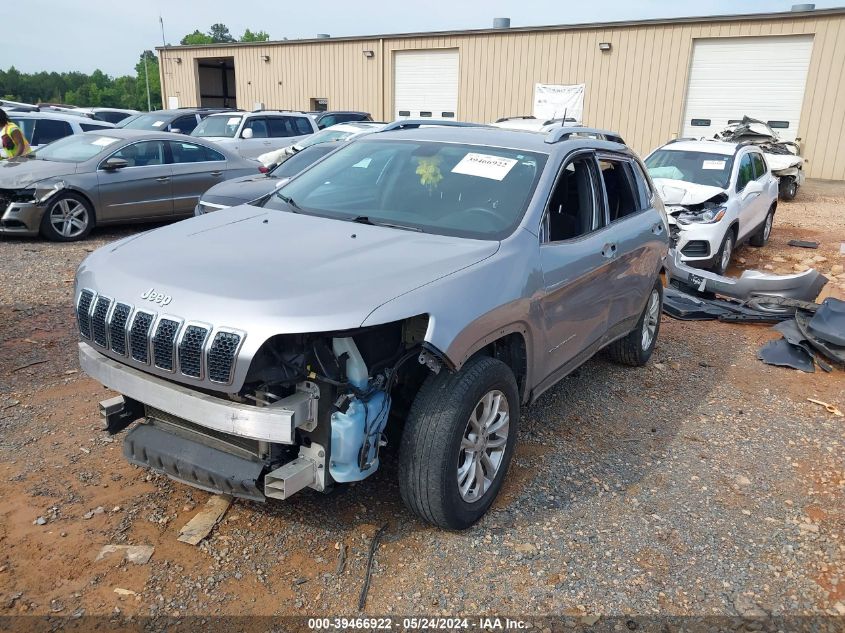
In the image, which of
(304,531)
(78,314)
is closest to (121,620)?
(304,531)

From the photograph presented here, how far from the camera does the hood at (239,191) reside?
810 centimetres

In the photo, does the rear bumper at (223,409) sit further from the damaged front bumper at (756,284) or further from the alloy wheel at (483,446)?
the damaged front bumper at (756,284)

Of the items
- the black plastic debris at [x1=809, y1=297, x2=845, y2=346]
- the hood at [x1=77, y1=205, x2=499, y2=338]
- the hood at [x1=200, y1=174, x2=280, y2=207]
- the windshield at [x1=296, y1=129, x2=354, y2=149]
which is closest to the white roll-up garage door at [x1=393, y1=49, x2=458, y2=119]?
the windshield at [x1=296, y1=129, x2=354, y2=149]

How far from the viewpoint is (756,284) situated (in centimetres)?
770

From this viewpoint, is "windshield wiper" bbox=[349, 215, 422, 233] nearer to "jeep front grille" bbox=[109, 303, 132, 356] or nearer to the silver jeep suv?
the silver jeep suv

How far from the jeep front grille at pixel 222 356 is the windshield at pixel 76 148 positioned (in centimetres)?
832

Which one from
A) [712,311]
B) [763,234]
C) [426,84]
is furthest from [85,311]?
[426,84]

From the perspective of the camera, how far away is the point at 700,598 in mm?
2975

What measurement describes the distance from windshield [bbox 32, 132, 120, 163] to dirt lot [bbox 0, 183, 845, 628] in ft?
18.4

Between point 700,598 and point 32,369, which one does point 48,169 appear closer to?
point 32,369

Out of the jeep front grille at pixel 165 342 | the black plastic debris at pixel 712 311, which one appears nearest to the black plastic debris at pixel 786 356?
the black plastic debris at pixel 712 311

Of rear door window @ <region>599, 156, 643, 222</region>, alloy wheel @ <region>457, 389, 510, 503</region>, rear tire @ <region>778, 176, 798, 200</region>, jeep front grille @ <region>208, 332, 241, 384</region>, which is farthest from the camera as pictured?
rear tire @ <region>778, 176, 798, 200</region>

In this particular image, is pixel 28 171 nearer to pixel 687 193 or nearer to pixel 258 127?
pixel 258 127

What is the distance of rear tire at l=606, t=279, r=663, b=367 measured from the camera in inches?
218
